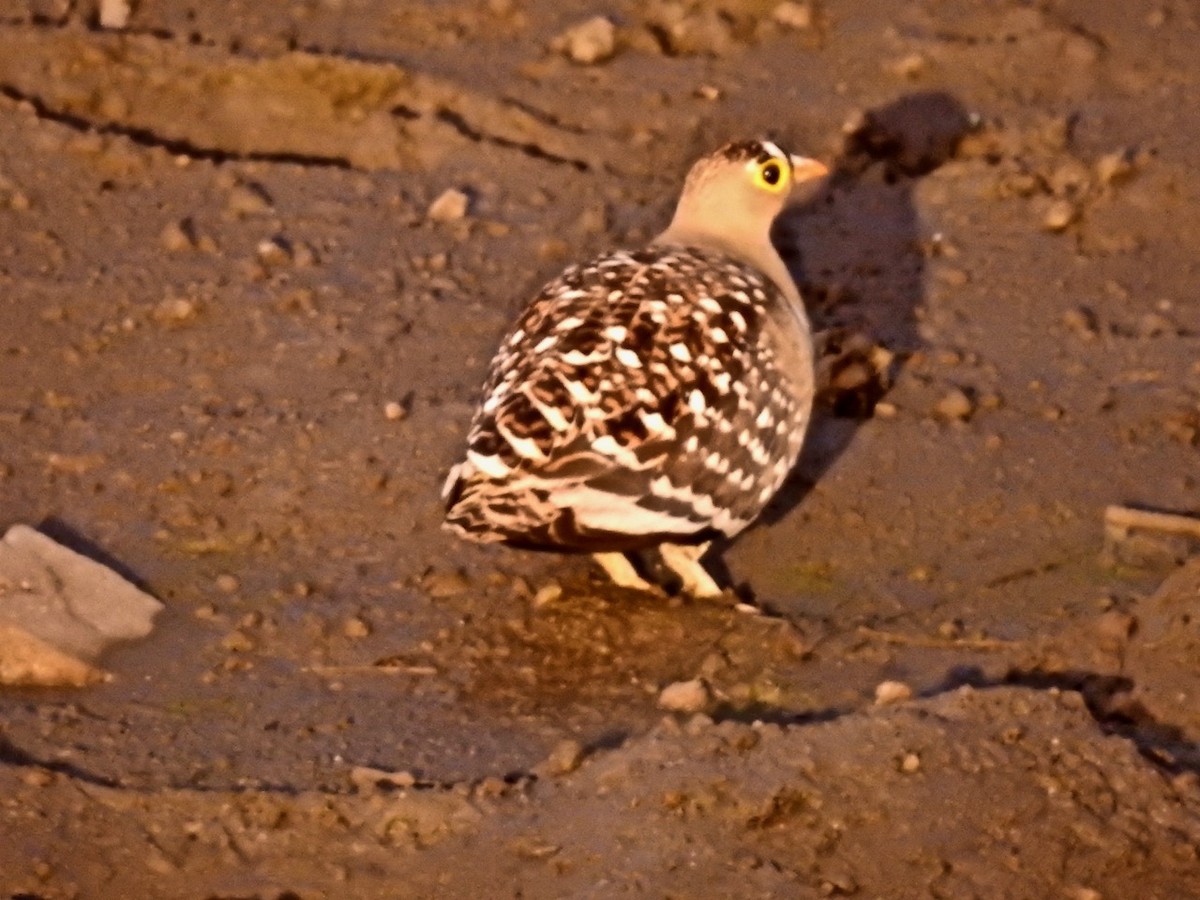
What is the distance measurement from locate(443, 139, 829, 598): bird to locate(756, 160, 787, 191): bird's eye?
38cm

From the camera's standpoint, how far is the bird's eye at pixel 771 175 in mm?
6199

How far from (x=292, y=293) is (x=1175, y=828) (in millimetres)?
3276

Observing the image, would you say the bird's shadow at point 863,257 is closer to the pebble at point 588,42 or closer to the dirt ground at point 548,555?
the dirt ground at point 548,555

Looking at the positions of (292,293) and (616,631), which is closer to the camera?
(616,631)

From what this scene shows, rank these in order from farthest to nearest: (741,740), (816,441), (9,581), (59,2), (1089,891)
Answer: (59,2) < (816,441) < (9,581) < (741,740) < (1089,891)

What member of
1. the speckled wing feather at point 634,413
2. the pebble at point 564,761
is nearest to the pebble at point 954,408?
the speckled wing feather at point 634,413

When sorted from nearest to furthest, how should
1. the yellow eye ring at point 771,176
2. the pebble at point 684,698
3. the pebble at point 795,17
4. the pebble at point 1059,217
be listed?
the pebble at point 684,698, the yellow eye ring at point 771,176, the pebble at point 1059,217, the pebble at point 795,17

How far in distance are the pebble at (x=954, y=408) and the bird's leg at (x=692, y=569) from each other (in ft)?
3.22

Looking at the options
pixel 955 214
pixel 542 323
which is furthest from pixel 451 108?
pixel 542 323

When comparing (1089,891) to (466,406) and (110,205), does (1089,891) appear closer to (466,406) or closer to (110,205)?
(466,406)

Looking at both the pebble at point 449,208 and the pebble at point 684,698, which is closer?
the pebble at point 684,698

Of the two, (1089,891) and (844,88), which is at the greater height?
(844,88)

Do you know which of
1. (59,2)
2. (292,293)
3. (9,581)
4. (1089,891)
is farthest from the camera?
(59,2)

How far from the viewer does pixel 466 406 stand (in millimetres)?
6230
